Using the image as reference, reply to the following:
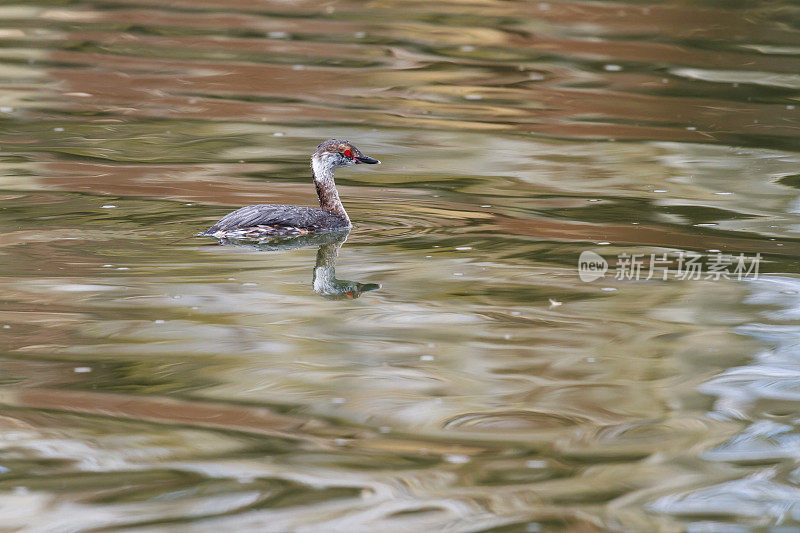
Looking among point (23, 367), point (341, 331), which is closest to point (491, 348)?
point (341, 331)

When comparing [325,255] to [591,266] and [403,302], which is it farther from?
[591,266]

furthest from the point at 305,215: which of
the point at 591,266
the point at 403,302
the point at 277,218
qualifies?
the point at 591,266

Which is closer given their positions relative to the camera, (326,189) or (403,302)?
(403,302)

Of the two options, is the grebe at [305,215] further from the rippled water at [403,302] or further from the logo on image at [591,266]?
the logo on image at [591,266]

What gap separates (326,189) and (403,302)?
1.80 metres

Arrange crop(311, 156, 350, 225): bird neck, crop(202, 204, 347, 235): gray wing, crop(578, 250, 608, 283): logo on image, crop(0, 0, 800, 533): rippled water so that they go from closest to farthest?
crop(0, 0, 800, 533): rippled water → crop(578, 250, 608, 283): logo on image → crop(202, 204, 347, 235): gray wing → crop(311, 156, 350, 225): bird neck

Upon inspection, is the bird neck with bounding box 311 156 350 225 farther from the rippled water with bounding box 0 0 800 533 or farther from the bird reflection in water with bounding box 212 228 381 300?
the rippled water with bounding box 0 0 800 533

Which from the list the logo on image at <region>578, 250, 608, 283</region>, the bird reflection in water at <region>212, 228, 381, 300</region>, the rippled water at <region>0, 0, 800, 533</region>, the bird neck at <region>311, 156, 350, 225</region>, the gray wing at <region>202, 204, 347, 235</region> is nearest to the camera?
the rippled water at <region>0, 0, 800, 533</region>

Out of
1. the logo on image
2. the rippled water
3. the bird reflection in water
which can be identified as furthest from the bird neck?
the logo on image

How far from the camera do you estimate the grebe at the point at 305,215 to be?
7.99 m

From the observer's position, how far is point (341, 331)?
671cm

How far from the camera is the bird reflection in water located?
7.34 metres

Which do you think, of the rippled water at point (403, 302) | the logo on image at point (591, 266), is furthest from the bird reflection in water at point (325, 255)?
the logo on image at point (591, 266)

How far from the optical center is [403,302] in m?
7.13
